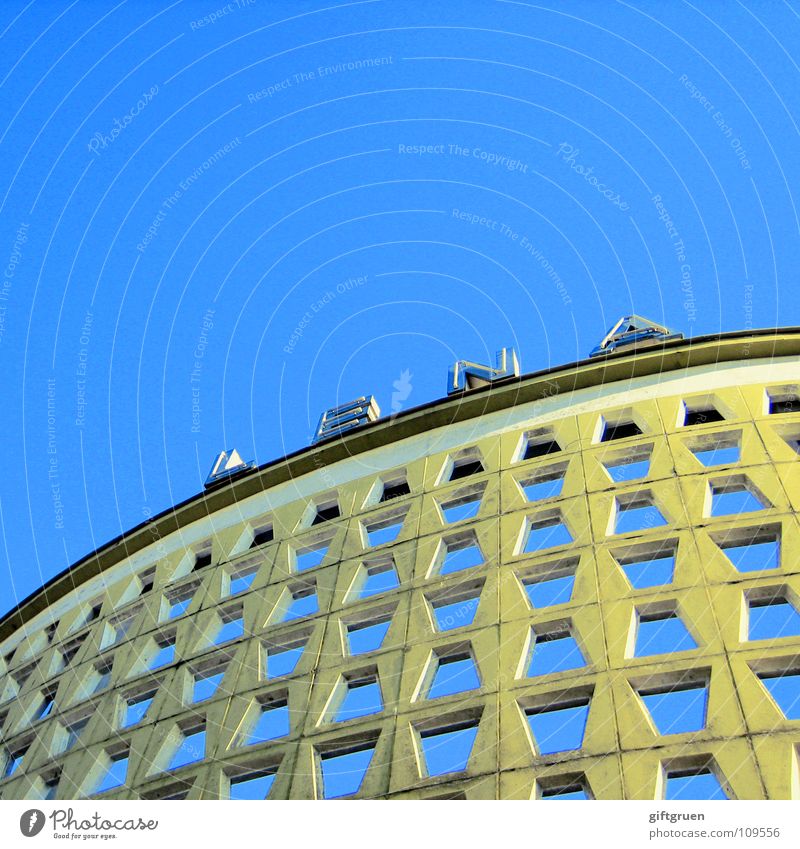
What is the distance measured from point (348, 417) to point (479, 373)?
5.59 m

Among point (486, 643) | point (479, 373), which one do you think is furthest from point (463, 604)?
point (479, 373)

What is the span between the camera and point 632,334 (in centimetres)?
3862

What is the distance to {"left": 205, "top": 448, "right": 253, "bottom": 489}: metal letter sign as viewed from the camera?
40094mm

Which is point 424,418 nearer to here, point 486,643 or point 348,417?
point 348,417

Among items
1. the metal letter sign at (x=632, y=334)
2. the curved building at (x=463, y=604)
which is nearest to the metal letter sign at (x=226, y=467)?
the curved building at (x=463, y=604)

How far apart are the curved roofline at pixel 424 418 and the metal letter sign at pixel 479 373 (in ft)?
1.74

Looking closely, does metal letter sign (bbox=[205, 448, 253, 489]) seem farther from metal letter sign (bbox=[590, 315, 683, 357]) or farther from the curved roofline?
metal letter sign (bbox=[590, 315, 683, 357])

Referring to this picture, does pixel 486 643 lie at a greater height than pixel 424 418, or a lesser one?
lesser

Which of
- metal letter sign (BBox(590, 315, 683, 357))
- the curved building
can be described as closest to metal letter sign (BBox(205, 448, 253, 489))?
the curved building

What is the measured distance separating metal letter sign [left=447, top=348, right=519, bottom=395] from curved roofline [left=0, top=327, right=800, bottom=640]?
0.53 m

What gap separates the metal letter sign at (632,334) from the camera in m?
37.1

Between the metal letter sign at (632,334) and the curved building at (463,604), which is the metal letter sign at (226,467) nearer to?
the curved building at (463,604)
